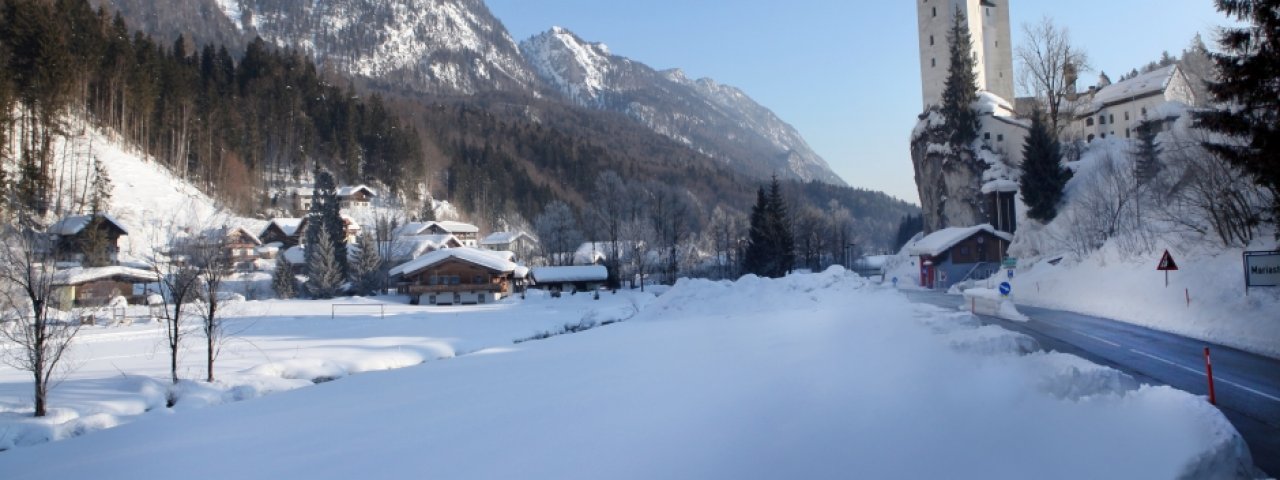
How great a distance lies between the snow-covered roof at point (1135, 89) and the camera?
59516 mm

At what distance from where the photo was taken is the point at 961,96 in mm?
60938

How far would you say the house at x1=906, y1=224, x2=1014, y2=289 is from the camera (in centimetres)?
4991

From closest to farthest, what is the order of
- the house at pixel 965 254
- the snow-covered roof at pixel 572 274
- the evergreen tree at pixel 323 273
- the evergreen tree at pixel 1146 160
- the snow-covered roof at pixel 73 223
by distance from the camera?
the evergreen tree at pixel 1146 160 < the snow-covered roof at pixel 73 223 < the house at pixel 965 254 < the evergreen tree at pixel 323 273 < the snow-covered roof at pixel 572 274

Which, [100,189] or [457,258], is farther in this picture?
[100,189]

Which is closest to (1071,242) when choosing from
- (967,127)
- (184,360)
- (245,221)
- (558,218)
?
(967,127)

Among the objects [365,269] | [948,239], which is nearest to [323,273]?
[365,269]

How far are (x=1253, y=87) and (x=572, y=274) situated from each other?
57.6 meters

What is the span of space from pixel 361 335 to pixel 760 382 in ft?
80.5

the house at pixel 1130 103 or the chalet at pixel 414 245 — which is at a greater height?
the house at pixel 1130 103

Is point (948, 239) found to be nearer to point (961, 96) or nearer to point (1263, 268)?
point (961, 96)

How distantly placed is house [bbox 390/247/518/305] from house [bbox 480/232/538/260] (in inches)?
1253

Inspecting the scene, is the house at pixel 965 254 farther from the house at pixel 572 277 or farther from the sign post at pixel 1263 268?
the sign post at pixel 1263 268

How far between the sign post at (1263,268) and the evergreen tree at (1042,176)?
3543 cm

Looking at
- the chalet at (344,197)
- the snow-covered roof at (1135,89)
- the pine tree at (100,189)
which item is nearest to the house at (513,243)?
the chalet at (344,197)
